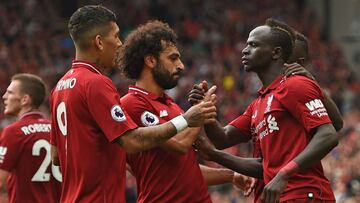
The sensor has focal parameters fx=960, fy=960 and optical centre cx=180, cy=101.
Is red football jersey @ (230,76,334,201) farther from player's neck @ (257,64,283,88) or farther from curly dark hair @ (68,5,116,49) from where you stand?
curly dark hair @ (68,5,116,49)

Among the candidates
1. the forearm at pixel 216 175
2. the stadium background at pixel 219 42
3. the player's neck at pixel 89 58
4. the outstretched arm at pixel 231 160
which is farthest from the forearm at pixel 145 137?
the stadium background at pixel 219 42

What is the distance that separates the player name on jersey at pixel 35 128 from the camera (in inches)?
351

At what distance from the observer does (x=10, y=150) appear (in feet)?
28.9

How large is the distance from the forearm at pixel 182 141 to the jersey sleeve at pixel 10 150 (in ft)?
7.15

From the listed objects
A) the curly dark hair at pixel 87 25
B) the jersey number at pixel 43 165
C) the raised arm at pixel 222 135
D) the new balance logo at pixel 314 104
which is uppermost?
the curly dark hair at pixel 87 25

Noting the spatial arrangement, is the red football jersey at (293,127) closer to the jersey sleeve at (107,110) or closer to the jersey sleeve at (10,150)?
the jersey sleeve at (107,110)

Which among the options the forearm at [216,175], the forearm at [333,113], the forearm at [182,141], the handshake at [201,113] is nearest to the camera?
the handshake at [201,113]

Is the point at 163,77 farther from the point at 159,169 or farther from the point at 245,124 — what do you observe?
the point at 245,124

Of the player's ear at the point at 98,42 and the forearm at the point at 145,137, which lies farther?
the player's ear at the point at 98,42

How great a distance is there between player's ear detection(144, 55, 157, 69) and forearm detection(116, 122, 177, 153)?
38.6 inches

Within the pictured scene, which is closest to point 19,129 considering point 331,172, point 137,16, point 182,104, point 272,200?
point 272,200

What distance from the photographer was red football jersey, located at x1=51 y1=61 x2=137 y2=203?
6.55 meters

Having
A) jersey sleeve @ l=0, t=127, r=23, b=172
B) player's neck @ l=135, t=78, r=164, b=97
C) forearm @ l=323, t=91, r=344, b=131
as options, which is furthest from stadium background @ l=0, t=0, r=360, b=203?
player's neck @ l=135, t=78, r=164, b=97

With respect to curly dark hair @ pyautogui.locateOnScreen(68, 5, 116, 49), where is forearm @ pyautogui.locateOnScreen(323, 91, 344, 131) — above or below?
below
